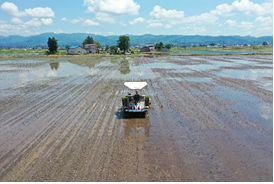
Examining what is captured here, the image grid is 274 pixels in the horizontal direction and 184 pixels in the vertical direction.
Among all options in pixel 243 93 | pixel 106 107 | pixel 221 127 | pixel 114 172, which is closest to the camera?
pixel 114 172

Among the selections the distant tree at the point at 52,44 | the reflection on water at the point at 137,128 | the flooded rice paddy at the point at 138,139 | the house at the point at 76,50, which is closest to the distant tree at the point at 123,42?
the house at the point at 76,50

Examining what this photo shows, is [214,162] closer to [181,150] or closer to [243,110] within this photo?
[181,150]

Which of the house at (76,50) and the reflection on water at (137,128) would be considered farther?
the house at (76,50)

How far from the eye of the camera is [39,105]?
1797cm

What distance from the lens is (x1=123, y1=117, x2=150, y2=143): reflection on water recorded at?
11.9 metres

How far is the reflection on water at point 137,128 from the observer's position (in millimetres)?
11875

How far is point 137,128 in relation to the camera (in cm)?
1299

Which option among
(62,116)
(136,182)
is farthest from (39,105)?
(136,182)

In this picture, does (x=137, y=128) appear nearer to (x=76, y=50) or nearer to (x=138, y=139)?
(x=138, y=139)

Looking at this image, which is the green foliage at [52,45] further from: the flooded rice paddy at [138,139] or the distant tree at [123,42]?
the flooded rice paddy at [138,139]

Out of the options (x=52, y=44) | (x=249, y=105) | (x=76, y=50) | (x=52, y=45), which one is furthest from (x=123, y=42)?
(x=249, y=105)

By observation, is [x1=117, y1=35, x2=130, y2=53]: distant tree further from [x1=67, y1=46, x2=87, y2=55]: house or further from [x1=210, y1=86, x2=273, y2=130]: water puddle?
[x1=210, y1=86, x2=273, y2=130]: water puddle

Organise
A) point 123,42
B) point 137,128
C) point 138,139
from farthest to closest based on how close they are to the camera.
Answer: point 123,42 → point 137,128 → point 138,139

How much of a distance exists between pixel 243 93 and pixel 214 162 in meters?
14.7
